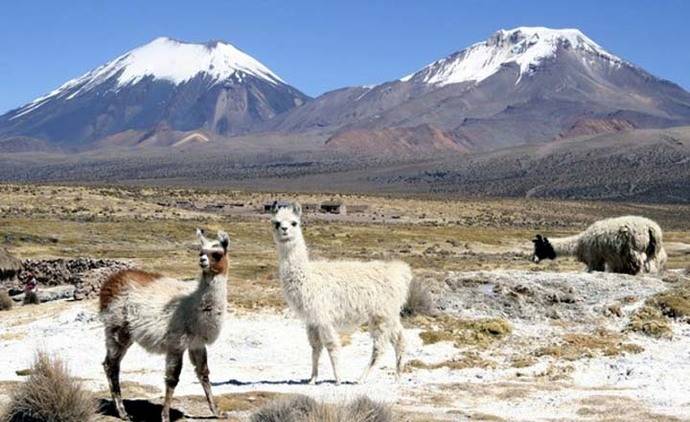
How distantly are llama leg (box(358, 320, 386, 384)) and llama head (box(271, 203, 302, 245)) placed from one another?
200 centimetres

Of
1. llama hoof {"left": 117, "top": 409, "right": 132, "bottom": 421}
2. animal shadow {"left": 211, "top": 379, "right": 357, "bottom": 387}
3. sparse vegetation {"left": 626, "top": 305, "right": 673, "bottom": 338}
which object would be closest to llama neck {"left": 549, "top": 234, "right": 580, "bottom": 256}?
sparse vegetation {"left": 626, "top": 305, "right": 673, "bottom": 338}

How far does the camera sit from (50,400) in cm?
1032

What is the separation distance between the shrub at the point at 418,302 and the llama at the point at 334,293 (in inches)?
175

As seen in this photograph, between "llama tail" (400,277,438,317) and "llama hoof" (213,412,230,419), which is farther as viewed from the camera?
"llama tail" (400,277,438,317)

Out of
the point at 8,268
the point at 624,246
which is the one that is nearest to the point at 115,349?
the point at 624,246

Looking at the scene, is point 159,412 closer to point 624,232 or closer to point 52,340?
point 52,340

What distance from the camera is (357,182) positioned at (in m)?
170

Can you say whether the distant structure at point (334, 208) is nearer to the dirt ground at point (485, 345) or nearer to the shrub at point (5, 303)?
the dirt ground at point (485, 345)

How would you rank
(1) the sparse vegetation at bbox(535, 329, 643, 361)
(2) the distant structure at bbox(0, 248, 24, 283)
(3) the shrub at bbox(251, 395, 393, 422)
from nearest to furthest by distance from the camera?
1. (3) the shrub at bbox(251, 395, 393, 422)
2. (1) the sparse vegetation at bbox(535, 329, 643, 361)
3. (2) the distant structure at bbox(0, 248, 24, 283)

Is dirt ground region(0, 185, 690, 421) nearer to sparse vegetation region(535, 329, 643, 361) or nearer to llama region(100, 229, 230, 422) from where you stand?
sparse vegetation region(535, 329, 643, 361)

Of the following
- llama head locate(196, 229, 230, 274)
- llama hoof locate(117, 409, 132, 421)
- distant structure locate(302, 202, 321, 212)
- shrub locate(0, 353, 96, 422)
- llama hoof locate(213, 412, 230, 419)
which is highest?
distant structure locate(302, 202, 321, 212)

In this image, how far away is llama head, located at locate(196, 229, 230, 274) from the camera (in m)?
10.8

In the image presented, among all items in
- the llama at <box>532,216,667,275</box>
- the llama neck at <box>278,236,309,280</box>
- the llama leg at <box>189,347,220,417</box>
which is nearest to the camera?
the llama leg at <box>189,347,220,417</box>

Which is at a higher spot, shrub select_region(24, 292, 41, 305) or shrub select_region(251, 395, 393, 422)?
shrub select_region(251, 395, 393, 422)
